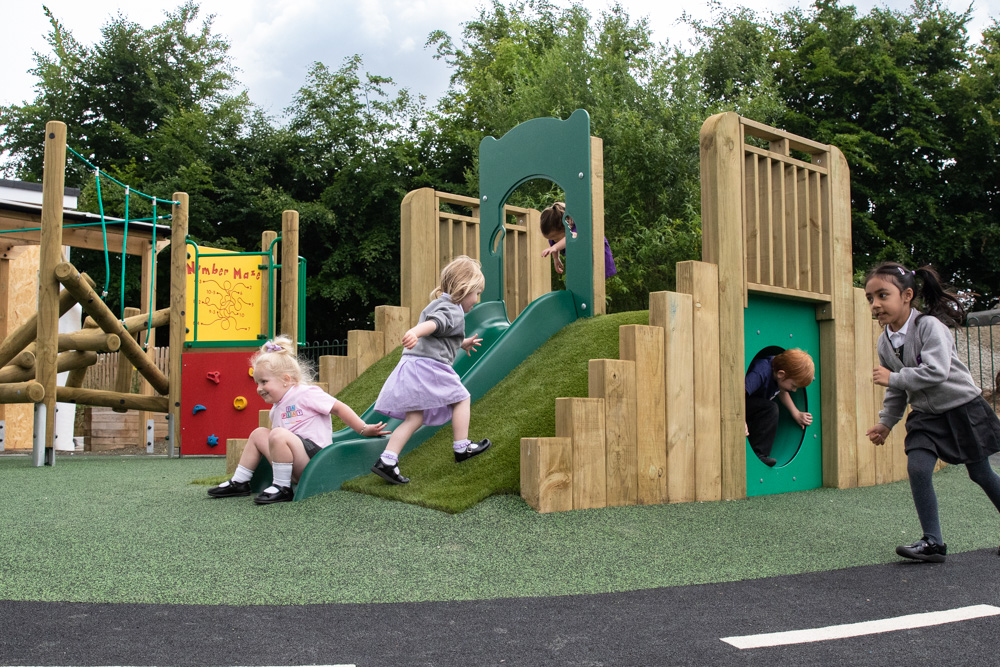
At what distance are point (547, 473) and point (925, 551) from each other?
5.55ft

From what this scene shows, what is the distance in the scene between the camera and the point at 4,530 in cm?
385

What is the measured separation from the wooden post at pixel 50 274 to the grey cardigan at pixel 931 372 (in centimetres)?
689

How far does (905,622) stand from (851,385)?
3619mm

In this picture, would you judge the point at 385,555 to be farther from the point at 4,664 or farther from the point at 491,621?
the point at 4,664

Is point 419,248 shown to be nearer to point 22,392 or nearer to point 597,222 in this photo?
point 597,222

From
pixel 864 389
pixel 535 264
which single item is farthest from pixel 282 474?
pixel 535 264

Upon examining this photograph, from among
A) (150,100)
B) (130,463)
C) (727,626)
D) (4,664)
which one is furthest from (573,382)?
(150,100)

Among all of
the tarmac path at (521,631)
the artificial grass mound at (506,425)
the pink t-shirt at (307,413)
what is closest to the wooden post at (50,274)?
the artificial grass mound at (506,425)

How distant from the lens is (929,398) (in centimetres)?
363

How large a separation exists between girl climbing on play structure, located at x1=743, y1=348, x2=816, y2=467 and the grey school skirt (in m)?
2.00

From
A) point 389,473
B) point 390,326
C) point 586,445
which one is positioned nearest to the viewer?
point 586,445

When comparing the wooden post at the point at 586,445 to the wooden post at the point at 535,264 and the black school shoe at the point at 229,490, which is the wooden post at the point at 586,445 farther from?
the wooden post at the point at 535,264

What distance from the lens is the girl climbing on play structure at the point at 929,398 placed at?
3.54 metres

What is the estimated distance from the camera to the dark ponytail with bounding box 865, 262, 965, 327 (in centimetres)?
376
